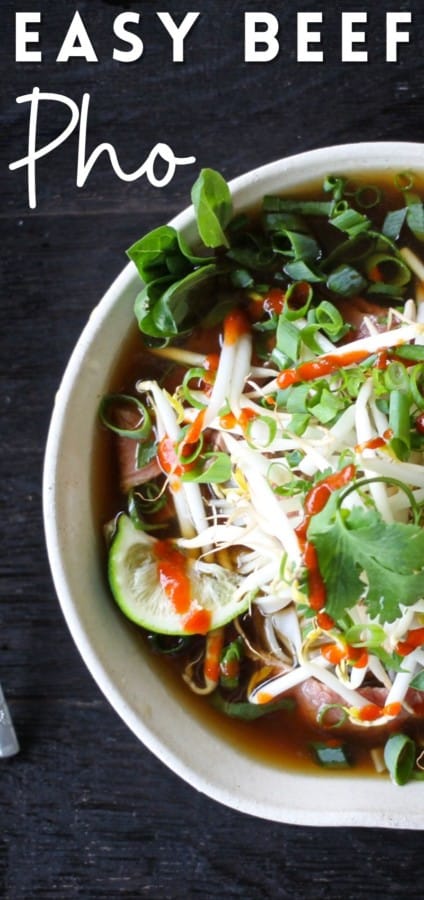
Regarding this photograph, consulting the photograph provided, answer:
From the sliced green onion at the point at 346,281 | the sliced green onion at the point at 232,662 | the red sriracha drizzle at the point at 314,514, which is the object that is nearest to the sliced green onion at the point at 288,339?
the sliced green onion at the point at 346,281

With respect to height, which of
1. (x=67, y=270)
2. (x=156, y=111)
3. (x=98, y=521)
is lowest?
(x=98, y=521)

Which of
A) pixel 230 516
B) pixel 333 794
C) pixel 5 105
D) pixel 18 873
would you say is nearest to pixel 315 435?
pixel 230 516

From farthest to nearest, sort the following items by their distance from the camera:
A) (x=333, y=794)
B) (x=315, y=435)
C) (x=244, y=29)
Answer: (x=244, y=29) < (x=333, y=794) < (x=315, y=435)

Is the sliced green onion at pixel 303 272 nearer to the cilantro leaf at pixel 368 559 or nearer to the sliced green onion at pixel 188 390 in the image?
the sliced green onion at pixel 188 390

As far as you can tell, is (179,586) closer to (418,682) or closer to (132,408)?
(132,408)

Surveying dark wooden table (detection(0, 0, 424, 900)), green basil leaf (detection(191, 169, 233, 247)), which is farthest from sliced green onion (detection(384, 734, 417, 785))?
green basil leaf (detection(191, 169, 233, 247))

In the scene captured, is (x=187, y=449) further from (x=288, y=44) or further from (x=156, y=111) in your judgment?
(x=288, y=44)
